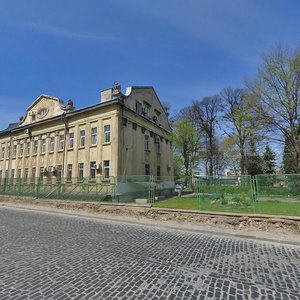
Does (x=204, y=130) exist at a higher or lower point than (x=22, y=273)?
higher

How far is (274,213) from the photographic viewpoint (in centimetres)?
1098

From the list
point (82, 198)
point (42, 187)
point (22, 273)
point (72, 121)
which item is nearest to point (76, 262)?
point (22, 273)

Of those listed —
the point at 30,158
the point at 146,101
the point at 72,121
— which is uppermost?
the point at 146,101

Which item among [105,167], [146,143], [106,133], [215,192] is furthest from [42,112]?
[215,192]

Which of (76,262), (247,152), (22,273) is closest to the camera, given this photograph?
(22,273)

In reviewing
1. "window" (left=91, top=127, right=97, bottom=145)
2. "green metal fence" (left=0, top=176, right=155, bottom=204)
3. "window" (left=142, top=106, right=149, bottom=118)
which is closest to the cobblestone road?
"green metal fence" (left=0, top=176, right=155, bottom=204)

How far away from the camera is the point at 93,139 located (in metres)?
26.2

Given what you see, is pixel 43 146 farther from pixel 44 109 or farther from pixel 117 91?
pixel 117 91

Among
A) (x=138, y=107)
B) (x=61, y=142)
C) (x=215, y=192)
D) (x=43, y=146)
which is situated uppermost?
(x=138, y=107)

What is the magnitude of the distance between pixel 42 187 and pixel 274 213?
19.9 metres

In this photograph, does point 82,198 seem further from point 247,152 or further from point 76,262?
point 247,152

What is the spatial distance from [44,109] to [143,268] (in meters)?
31.7

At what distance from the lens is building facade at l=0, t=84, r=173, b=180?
24531 mm

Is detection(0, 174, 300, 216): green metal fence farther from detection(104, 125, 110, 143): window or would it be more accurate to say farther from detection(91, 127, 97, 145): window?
detection(91, 127, 97, 145): window
